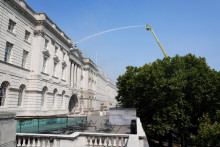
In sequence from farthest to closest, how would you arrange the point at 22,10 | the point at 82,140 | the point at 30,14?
the point at 30,14, the point at 22,10, the point at 82,140

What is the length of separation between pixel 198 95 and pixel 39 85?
24.1 m

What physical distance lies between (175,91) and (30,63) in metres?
22.1

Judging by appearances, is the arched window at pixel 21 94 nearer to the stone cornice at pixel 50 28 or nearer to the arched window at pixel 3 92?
the arched window at pixel 3 92

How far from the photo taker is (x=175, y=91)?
74.9 ft

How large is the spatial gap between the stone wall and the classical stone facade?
1495cm

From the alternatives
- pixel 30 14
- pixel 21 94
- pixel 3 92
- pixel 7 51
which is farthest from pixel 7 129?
pixel 30 14

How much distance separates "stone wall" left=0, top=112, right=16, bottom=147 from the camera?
20.9ft

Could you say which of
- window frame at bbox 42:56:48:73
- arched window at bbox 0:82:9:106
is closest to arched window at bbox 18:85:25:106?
arched window at bbox 0:82:9:106

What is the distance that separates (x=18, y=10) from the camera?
22.2m

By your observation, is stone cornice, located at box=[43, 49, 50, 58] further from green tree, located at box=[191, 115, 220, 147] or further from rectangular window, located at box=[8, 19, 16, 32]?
green tree, located at box=[191, 115, 220, 147]

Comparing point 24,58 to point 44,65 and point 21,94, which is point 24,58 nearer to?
point 44,65

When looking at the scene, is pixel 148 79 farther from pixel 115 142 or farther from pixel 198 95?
pixel 115 142

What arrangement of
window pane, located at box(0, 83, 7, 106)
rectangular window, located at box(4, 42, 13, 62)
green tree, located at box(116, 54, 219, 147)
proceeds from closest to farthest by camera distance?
window pane, located at box(0, 83, 7, 106), rectangular window, located at box(4, 42, 13, 62), green tree, located at box(116, 54, 219, 147)

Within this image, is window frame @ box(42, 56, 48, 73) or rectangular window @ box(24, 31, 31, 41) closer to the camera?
rectangular window @ box(24, 31, 31, 41)
